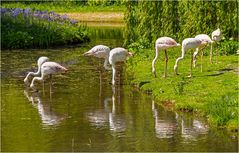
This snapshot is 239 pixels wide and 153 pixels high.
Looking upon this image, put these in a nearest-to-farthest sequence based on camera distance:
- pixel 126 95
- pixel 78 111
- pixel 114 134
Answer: pixel 114 134 < pixel 78 111 < pixel 126 95

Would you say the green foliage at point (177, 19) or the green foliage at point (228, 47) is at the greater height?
the green foliage at point (177, 19)

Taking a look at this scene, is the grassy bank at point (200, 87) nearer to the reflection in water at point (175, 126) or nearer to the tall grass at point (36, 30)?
the reflection in water at point (175, 126)

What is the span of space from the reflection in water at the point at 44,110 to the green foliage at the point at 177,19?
794 centimetres

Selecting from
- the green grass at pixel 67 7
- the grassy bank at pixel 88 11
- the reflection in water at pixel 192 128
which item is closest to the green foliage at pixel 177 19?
the reflection in water at pixel 192 128

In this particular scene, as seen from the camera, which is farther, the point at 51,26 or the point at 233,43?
the point at 51,26

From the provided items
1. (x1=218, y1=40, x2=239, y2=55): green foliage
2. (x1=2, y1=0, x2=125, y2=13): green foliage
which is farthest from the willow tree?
(x1=2, y1=0, x2=125, y2=13): green foliage

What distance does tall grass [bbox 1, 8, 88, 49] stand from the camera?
2694 centimetres

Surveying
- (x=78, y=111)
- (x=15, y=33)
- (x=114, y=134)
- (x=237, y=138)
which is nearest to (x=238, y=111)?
(x=237, y=138)

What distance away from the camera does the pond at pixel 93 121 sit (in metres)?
10.8

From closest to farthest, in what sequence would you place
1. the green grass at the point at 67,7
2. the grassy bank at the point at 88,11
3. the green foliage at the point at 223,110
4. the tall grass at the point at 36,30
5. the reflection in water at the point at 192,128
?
1. the reflection in water at the point at 192,128
2. the green foliage at the point at 223,110
3. the tall grass at the point at 36,30
4. the grassy bank at the point at 88,11
5. the green grass at the point at 67,7

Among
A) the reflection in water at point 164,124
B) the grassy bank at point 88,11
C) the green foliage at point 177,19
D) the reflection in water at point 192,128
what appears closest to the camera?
the reflection in water at point 192,128

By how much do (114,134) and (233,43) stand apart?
11103mm

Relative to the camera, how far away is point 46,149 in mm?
10570

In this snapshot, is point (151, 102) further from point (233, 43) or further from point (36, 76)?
point (233, 43)
